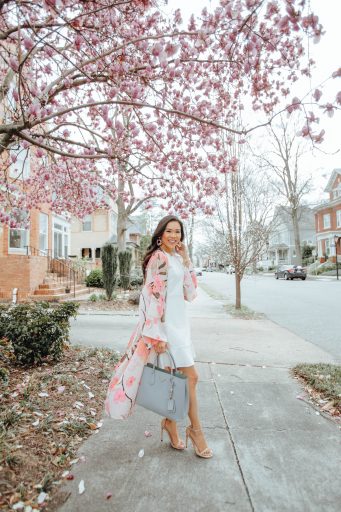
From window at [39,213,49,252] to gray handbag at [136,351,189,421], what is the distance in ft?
59.3

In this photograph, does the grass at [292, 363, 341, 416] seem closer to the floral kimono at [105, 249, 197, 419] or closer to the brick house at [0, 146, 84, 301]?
the floral kimono at [105, 249, 197, 419]

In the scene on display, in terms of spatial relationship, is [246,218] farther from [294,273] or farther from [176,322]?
[294,273]

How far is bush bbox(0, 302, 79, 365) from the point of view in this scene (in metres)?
4.65

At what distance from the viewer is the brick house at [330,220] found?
39781 millimetres

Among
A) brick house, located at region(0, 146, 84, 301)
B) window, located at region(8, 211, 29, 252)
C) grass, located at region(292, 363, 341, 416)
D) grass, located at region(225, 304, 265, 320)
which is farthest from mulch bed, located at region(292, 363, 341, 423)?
window, located at region(8, 211, 29, 252)

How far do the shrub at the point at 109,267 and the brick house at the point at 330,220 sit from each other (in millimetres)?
31091

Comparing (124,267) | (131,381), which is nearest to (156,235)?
(131,381)

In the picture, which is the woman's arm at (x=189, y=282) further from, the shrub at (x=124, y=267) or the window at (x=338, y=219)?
the window at (x=338, y=219)

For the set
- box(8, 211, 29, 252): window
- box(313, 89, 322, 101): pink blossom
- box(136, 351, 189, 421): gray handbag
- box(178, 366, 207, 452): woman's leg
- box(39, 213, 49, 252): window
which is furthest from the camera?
box(39, 213, 49, 252): window

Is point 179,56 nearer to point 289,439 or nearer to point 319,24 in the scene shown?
point 319,24

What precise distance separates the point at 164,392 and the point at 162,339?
0.38 meters

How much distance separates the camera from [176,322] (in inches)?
110

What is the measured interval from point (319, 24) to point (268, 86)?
214 cm

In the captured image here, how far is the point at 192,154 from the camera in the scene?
6918 millimetres
